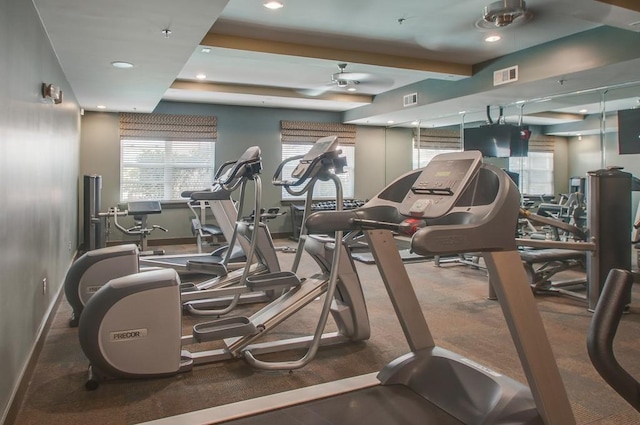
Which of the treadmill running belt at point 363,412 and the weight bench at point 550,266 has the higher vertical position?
the weight bench at point 550,266

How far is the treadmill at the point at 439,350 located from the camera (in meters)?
1.77

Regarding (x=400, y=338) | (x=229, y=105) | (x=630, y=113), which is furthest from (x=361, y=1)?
(x=229, y=105)

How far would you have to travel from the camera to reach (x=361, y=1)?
153 inches

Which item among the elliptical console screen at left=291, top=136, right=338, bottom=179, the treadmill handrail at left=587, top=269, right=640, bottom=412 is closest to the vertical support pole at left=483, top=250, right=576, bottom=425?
the treadmill handrail at left=587, top=269, right=640, bottom=412

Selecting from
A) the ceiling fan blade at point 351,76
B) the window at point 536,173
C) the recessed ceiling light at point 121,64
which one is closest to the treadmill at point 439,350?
the recessed ceiling light at point 121,64

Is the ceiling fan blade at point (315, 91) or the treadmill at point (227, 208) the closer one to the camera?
the treadmill at point (227, 208)

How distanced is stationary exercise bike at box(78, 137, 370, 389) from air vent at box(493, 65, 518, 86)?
335 cm

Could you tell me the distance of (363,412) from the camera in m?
2.13

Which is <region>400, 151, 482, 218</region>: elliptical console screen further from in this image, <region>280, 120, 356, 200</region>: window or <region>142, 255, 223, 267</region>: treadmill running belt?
<region>280, 120, 356, 200</region>: window

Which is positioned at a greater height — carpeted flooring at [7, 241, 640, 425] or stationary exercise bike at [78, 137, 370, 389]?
stationary exercise bike at [78, 137, 370, 389]

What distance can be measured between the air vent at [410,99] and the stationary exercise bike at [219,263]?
3758mm

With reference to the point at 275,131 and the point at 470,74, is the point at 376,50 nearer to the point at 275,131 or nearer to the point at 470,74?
the point at 470,74

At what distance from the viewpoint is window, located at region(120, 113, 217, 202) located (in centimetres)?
781

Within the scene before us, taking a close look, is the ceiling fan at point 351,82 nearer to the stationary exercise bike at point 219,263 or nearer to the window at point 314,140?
the window at point 314,140
